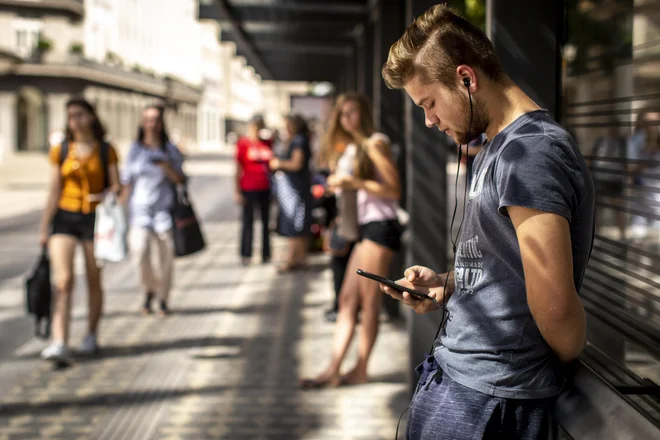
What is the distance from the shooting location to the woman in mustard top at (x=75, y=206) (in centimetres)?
664

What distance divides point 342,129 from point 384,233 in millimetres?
889

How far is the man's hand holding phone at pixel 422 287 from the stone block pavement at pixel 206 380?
2826 mm

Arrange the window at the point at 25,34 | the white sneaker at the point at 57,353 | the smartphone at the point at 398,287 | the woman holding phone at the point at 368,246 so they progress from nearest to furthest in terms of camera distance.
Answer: the smartphone at the point at 398,287
the woman holding phone at the point at 368,246
the white sneaker at the point at 57,353
the window at the point at 25,34

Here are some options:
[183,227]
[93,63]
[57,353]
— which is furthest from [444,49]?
[93,63]

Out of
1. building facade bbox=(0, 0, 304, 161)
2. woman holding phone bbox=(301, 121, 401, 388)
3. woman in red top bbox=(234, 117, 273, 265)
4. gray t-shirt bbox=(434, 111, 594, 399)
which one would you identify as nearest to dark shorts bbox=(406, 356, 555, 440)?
gray t-shirt bbox=(434, 111, 594, 399)

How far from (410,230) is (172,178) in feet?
10.4

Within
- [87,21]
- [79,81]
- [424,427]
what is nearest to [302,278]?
[424,427]

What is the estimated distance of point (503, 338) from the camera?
2.01 m

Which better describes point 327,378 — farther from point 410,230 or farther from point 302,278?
point 302,278

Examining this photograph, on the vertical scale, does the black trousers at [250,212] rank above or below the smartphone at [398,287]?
below

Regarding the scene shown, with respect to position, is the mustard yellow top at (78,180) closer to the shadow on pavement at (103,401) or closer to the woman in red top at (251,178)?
the shadow on pavement at (103,401)

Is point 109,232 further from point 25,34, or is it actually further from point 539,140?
point 25,34

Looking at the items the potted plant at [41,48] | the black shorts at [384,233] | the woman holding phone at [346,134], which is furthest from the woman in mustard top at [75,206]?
the potted plant at [41,48]

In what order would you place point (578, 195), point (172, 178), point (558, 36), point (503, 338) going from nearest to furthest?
point (578, 195)
point (503, 338)
point (558, 36)
point (172, 178)
